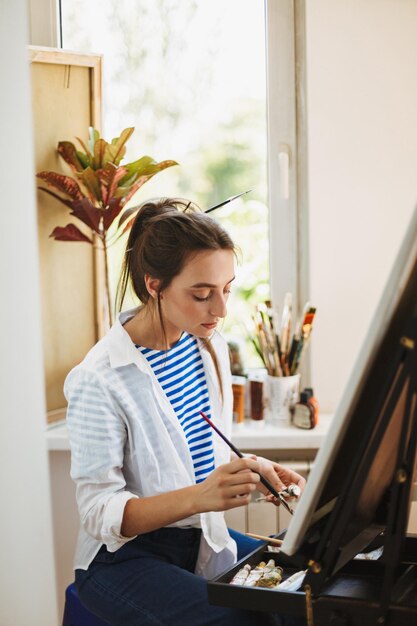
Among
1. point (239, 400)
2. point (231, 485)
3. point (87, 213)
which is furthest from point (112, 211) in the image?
point (231, 485)

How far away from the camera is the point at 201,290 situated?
1.54 meters

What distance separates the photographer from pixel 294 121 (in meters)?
2.37

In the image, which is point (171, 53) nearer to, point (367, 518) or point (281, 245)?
point (281, 245)

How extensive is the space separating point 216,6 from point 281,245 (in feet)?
2.38

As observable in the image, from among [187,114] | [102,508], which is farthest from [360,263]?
[102,508]

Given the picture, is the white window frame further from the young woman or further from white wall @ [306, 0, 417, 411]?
the young woman

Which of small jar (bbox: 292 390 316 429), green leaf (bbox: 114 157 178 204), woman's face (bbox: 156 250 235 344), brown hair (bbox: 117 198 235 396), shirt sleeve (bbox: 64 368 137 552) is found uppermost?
green leaf (bbox: 114 157 178 204)

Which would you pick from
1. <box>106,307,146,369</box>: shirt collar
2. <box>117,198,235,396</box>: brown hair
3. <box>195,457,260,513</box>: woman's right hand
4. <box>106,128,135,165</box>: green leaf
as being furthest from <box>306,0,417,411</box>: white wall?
<box>195,457,260,513</box>: woman's right hand

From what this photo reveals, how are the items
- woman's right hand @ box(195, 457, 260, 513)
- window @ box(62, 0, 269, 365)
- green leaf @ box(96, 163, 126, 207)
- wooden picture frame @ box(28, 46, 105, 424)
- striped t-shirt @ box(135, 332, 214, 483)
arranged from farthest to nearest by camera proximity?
1. window @ box(62, 0, 269, 365)
2. wooden picture frame @ box(28, 46, 105, 424)
3. green leaf @ box(96, 163, 126, 207)
4. striped t-shirt @ box(135, 332, 214, 483)
5. woman's right hand @ box(195, 457, 260, 513)

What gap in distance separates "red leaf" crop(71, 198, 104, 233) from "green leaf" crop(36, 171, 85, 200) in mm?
26

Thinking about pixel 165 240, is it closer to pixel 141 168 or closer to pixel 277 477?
pixel 277 477

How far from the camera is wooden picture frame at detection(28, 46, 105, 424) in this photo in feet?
7.36

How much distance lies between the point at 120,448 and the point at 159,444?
94 mm

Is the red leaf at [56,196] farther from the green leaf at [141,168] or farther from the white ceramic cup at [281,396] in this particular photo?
the white ceramic cup at [281,396]
